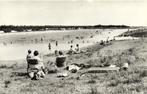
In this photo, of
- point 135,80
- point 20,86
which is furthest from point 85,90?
point 20,86

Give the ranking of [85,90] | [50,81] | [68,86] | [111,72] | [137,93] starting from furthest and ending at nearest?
[111,72]
[50,81]
[68,86]
[85,90]
[137,93]

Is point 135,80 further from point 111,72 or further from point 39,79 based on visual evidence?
point 39,79

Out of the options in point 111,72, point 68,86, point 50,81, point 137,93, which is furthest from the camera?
point 111,72

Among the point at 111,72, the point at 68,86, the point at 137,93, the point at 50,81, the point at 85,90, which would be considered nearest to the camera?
the point at 137,93

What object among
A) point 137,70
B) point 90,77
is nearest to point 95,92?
point 90,77

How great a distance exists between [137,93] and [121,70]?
199 inches

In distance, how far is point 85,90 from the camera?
1295 centimetres

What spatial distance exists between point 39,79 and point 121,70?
3.72 metres

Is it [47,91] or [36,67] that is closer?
[47,91]

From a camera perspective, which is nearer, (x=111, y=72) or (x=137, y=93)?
(x=137, y=93)

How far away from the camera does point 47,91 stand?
13.1 metres

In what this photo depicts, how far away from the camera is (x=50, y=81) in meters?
15.3

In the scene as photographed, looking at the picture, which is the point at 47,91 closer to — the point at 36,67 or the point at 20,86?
the point at 20,86

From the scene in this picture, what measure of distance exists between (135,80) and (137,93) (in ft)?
6.61
